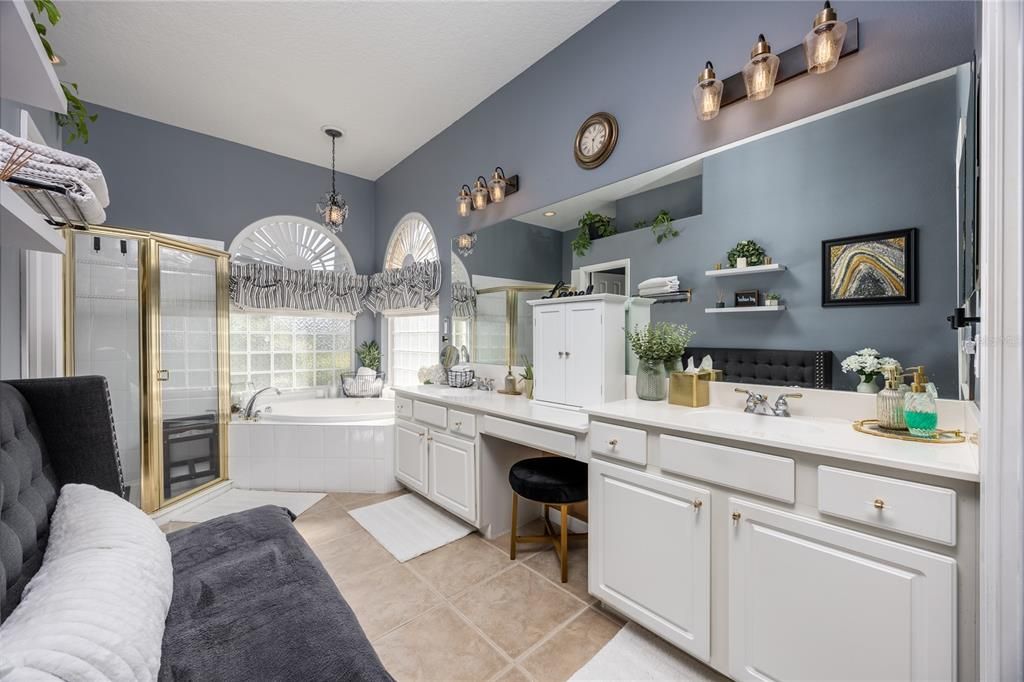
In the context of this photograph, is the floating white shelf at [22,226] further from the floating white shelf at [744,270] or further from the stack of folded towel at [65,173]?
the floating white shelf at [744,270]

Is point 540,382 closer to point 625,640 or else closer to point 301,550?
point 625,640

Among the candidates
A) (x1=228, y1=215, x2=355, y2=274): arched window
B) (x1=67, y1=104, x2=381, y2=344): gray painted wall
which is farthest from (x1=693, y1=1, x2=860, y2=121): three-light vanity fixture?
(x1=228, y1=215, x2=355, y2=274): arched window

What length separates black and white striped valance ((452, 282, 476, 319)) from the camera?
3268mm

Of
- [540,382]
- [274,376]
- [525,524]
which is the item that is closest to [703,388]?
[540,382]

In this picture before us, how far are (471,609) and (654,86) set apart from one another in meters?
2.64

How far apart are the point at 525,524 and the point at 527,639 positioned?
1001mm

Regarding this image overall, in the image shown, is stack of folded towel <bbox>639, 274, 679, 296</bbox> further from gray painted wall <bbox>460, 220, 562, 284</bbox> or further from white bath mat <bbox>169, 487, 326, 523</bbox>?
white bath mat <bbox>169, 487, 326, 523</bbox>

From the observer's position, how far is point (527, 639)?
1.67m

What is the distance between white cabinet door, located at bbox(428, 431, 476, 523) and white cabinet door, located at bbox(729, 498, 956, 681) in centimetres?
146

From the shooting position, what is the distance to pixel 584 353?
2.24 meters

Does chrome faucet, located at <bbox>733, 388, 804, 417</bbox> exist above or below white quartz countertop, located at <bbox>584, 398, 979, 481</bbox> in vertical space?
above

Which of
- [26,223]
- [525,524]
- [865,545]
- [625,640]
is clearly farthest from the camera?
[525,524]

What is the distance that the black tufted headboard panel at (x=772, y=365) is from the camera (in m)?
1.57

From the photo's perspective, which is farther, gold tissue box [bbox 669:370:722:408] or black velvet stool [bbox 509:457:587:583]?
black velvet stool [bbox 509:457:587:583]
